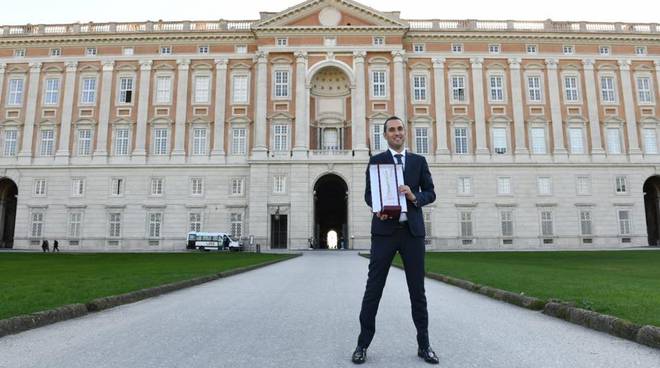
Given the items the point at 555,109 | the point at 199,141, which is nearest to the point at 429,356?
the point at 199,141

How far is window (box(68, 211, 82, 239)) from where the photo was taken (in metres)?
45.6

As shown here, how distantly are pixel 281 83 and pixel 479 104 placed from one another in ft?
63.1

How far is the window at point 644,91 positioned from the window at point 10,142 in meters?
61.2

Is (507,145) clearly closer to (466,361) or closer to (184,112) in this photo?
(184,112)

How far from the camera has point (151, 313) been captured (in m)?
7.99

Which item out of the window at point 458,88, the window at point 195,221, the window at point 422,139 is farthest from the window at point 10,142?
the window at point 458,88

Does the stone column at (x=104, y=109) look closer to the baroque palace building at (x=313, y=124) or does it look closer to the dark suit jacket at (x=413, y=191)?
the baroque palace building at (x=313, y=124)

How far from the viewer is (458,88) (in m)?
47.3

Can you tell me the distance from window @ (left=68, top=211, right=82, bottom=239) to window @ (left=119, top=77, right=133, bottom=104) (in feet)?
38.3

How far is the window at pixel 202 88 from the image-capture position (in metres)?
47.2

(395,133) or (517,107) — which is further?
(517,107)

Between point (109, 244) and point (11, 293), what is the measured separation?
39.3m

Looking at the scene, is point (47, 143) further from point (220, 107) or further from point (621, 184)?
point (621, 184)

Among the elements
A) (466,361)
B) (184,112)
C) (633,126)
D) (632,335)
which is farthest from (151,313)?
(633,126)
